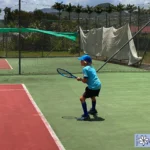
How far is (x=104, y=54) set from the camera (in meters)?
23.4

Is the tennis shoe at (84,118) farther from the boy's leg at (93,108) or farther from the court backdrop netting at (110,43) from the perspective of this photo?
the court backdrop netting at (110,43)

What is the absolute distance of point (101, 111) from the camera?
306 inches

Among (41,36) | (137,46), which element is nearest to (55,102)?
(137,46)

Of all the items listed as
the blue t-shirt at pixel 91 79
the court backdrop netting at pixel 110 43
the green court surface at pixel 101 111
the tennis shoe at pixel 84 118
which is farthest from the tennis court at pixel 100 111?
the court backdrop netting at pixel 110 43

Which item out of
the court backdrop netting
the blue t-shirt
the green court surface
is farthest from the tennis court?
the court backdrop netting

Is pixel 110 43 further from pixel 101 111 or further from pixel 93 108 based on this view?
pixel 93 108

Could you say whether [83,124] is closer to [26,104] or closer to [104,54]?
[26,104]

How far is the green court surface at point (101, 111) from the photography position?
18.2 ft

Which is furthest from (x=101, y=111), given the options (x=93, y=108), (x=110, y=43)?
(x=110, y=43)

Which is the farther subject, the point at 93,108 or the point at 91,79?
the point at 93,108

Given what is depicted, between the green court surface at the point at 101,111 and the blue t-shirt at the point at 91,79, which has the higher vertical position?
the blue t-shirt at the point at 91,79

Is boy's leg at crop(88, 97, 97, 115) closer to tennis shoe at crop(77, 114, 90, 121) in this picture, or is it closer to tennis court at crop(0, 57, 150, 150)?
tennis court at crop(0, 57, 150, 150)

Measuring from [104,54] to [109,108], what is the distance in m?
15.5

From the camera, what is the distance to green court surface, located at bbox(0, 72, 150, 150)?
219 inches
